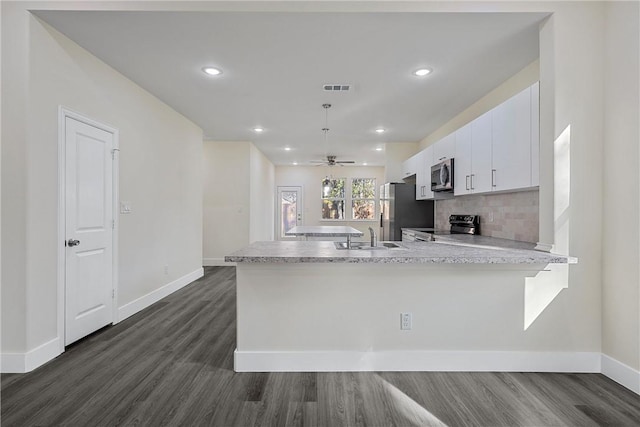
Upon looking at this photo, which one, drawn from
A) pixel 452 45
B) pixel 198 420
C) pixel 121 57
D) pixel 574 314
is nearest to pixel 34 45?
pixel 121 57

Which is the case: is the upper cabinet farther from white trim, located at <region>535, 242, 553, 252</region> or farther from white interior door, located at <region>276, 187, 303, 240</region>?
white interior door, located at <region>276, 187, 303, 240</region>

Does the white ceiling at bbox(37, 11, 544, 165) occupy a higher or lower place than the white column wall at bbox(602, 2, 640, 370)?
higher

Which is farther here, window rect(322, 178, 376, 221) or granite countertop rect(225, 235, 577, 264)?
window rect(322, 178, 376, 221)

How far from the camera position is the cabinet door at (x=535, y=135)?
242 centimetres

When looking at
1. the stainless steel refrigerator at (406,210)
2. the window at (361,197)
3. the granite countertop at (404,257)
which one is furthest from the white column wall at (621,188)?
the window at (361,197)

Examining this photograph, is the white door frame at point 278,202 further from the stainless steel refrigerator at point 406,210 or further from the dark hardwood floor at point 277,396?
the dark hardwood floor at point 277,396

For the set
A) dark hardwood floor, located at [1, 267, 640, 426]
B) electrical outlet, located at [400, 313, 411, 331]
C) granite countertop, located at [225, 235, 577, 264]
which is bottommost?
dark hardwood floor, located at [1, 267, 640, 426]

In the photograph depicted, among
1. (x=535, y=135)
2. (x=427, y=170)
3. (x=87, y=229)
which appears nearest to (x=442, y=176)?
(x=427, y=170)

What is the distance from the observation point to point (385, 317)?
234cm

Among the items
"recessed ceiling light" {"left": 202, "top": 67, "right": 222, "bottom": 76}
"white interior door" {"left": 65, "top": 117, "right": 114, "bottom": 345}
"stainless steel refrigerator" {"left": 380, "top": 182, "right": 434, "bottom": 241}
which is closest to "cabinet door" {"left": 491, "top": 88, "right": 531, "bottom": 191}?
"stainless steel refrigerator" {"left": 380, "top": 182, "right": 434, "bottom": 241}

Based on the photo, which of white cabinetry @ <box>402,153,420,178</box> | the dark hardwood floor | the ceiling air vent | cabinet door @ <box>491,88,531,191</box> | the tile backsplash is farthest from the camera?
white cabinetry @ <box>402,153,420,178</box>

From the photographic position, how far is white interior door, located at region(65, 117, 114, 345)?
2727mm

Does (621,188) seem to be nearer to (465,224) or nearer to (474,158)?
(474,158)

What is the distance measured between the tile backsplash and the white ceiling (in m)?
1.28
